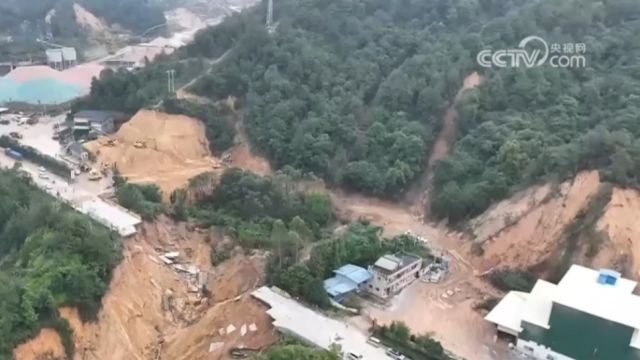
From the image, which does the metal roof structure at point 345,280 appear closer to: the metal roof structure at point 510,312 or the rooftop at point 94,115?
the metal roof structure at point 510,312

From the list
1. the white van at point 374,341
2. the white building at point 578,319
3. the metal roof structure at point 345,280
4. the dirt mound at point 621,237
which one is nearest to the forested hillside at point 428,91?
the dirt mound at point 621,237

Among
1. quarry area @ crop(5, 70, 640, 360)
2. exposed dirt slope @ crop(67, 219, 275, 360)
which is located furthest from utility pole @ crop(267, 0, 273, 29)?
exposed dirt slope @ crop(67, 219, 275, 360)

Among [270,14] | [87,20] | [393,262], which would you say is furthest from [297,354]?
[87,20]

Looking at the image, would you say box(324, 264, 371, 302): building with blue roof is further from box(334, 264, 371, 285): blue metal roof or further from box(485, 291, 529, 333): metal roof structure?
box(485, 291, 529, 333): metal roof structure

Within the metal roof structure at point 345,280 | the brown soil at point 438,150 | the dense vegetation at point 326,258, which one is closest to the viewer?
the dense vegetation at point 326,258

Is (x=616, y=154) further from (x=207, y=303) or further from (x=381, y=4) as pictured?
(x=381, y=4)
